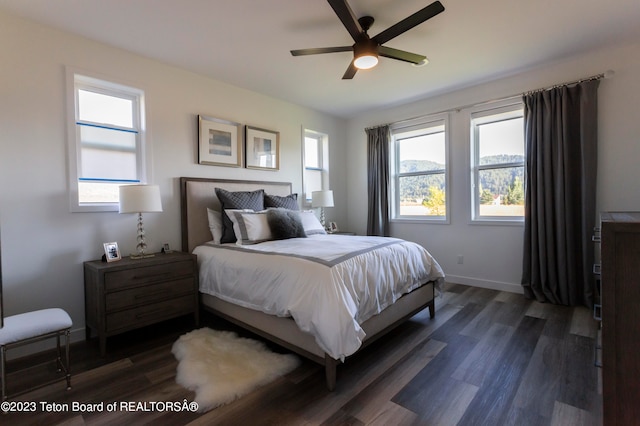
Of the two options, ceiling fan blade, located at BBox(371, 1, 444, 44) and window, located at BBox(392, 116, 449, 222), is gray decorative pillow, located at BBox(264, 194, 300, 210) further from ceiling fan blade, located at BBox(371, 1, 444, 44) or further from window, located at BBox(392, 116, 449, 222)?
ceiling fan blade, located at BBox(371, 1, 444, 44)

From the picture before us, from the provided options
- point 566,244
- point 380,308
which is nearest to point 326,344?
point 380,308

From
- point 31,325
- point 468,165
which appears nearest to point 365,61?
point 468,165

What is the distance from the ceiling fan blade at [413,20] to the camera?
1.89 m

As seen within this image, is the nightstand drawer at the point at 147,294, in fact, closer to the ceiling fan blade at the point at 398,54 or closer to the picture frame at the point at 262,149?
the picture frame at the point at 262,149

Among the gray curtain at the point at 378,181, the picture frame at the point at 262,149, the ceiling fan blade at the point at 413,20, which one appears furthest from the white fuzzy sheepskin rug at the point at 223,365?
the gray curtain at the point at 378,181

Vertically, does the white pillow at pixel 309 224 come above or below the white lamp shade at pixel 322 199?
below

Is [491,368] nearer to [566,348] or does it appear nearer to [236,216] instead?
[566,348]

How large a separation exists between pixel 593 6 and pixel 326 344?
10.6 feet

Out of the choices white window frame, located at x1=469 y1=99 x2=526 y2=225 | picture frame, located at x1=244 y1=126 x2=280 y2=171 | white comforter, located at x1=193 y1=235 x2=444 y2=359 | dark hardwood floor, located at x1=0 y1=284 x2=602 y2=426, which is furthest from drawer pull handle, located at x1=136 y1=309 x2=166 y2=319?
white window frame, located at x1=469 y1=99 x2=526 y2=225

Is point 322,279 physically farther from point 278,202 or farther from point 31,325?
point 278,202

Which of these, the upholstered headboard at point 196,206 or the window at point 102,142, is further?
the upholstered headboard at point 196,206

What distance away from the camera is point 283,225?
3.04 metres

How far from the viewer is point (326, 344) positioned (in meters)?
1.74

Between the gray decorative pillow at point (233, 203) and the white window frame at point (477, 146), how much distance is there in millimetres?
2802
